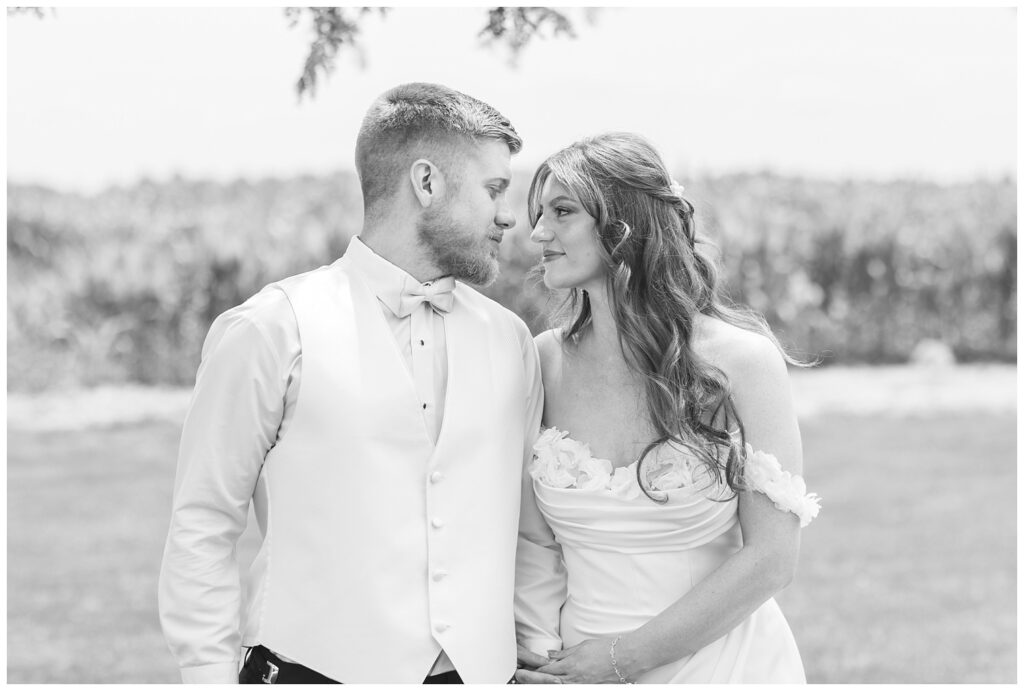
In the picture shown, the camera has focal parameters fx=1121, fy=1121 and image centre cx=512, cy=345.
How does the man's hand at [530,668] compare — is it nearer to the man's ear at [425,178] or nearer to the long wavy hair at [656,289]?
the long wavy hair at [656,289]

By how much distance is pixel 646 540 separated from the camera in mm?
3000

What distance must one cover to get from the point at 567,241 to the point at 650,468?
0.66 m

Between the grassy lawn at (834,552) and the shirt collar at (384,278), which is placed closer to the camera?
the shirt collar at (384,278)

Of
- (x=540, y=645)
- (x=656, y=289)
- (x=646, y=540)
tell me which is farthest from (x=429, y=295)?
(x=540, y=645)

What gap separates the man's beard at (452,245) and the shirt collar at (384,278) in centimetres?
10

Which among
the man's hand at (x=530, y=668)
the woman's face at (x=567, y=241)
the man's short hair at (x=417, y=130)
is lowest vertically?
the man's hand at (x=530, y=668)

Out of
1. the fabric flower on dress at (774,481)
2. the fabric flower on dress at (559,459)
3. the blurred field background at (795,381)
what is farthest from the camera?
the blurred field background at (795,381)

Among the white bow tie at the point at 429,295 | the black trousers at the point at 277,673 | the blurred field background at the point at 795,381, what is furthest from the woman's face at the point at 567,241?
the blurred field background at the point at 795,381

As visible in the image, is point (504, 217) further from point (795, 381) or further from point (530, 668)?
point (795, 381)

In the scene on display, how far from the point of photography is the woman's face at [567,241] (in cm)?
307

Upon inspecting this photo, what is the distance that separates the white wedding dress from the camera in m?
2.97

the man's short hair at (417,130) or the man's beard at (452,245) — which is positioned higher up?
the man's short hair at (417,130)

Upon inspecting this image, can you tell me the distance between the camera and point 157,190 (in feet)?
39.2

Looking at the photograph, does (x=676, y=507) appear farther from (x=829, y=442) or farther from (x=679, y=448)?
(x=829, y=442)
